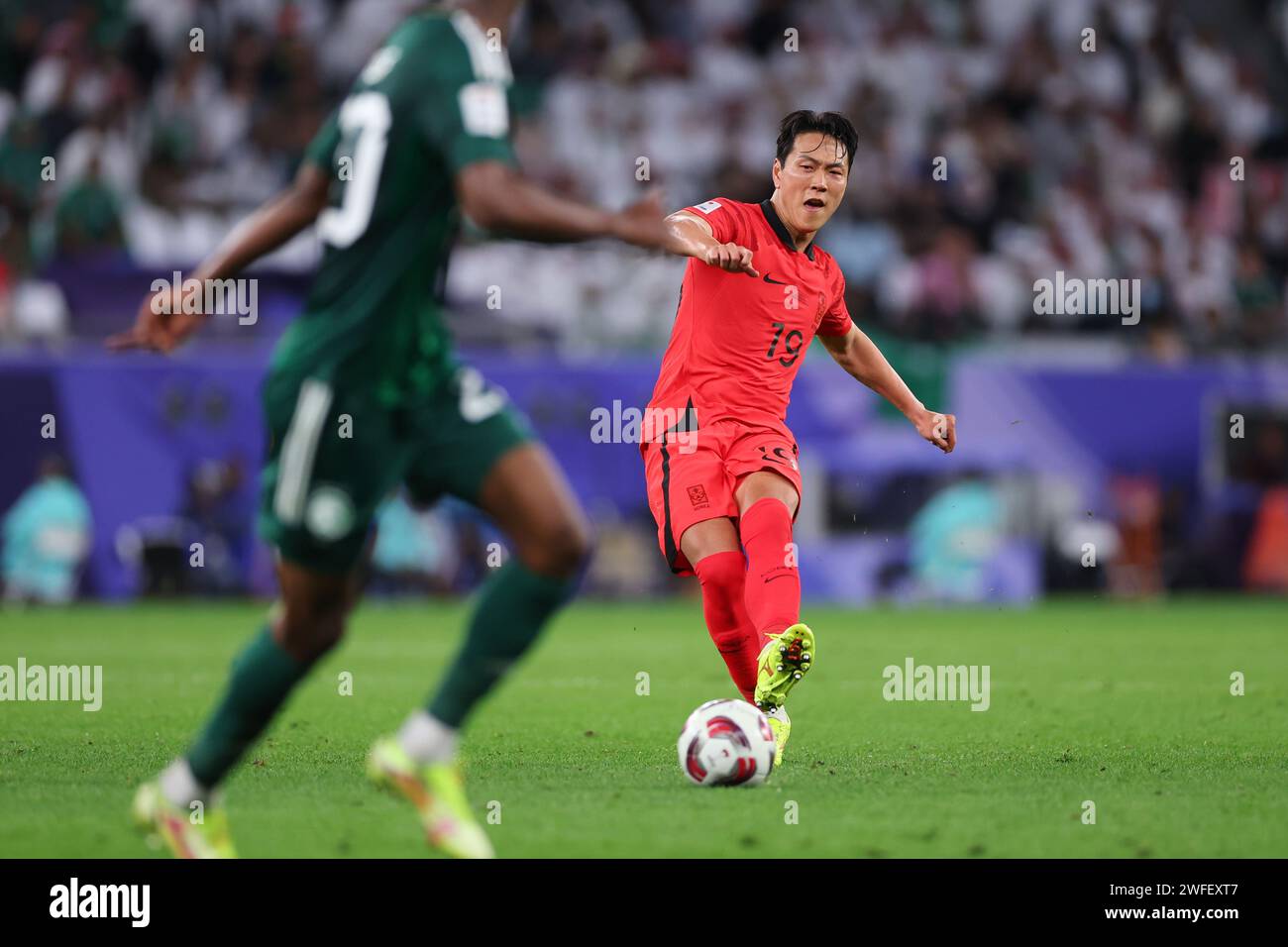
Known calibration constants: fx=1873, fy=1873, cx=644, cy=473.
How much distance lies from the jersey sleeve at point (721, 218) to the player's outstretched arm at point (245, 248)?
2.52 m

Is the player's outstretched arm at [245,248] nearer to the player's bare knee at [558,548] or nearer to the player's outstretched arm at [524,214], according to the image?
the player's outstretched arm at [524,214]

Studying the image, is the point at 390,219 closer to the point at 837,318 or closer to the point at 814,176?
the point at 814,176

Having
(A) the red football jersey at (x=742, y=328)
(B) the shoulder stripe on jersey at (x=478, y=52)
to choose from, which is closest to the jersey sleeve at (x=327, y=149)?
(B) the shoulder stripe on jersey at (x=478, y=52)

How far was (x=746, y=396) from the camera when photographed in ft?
26.3

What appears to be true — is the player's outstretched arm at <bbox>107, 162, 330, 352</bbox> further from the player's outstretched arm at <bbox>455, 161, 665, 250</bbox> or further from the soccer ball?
the soccer ball

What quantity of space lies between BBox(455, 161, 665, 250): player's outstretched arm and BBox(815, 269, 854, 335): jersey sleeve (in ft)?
10.8

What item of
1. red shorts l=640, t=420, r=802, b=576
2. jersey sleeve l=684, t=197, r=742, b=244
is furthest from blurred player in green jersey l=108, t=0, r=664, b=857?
jersey sleeve l=684, t=197, r=742, b=244

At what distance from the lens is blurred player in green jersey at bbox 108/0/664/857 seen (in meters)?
5.29

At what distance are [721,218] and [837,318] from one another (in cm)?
76

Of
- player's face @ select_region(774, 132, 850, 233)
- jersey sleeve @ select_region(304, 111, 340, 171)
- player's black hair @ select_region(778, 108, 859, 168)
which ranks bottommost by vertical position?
jersey sleeve @ select_region(304, 111, 340, 171)

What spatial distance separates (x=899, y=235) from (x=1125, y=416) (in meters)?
3.60

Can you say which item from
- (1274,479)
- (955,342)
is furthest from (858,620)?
(1274,479)

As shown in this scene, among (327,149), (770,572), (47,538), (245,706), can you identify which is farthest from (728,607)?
(47,538)
